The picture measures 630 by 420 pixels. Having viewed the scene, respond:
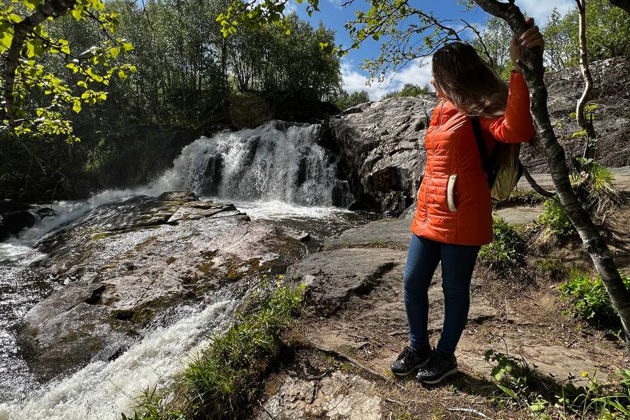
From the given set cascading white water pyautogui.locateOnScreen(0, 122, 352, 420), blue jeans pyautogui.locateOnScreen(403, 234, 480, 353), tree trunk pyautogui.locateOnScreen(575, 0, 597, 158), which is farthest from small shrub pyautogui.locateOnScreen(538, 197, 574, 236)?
cascading white water pyautogui.locateOnScreen(0, 122, 352, 420)

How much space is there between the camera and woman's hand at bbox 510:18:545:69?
4.78 feet

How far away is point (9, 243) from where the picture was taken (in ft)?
39.1

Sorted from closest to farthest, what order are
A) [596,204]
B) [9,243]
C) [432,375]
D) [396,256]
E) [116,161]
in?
[432,375] < [596,204] < [396,256] < [9,243] < [116,161]

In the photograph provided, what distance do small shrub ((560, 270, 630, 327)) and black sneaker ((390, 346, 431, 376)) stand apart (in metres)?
1.69

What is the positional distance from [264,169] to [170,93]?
638 inches

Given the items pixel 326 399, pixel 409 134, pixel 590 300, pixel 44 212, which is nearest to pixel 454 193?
pixel 326 399

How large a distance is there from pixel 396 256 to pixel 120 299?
4.59 metres

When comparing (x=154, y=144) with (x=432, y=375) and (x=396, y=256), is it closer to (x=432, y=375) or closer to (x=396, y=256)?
(x=396, y=256)

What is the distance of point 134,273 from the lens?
665 centimetres

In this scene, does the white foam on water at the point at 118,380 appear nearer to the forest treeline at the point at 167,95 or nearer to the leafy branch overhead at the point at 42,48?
the leafy branch overhead at the point at 42,48

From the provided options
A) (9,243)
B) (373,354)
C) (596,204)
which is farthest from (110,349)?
(9,243)

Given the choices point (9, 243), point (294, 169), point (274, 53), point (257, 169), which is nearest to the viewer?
point (9, 243)

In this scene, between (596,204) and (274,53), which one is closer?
(596,204)

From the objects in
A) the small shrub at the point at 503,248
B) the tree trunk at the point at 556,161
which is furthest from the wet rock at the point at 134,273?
the tree trunk at the point at 556,161
